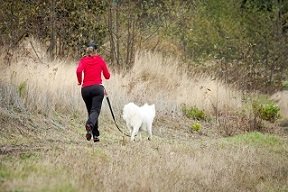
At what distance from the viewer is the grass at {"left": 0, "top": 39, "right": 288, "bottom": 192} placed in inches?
373

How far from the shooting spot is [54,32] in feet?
78.7

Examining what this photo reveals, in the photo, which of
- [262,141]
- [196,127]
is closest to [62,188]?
[262,141]

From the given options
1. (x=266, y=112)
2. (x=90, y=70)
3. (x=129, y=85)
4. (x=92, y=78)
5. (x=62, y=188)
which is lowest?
(x=62, y=188)

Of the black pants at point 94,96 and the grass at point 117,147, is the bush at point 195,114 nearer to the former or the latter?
the grass at point 117,147

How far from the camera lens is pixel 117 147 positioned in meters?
12.5

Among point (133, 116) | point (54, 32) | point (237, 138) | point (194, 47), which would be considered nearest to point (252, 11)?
point (194, 47)

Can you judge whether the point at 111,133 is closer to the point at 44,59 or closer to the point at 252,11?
the point at 44,59

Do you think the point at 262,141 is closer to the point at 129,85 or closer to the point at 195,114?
the point at 195,114

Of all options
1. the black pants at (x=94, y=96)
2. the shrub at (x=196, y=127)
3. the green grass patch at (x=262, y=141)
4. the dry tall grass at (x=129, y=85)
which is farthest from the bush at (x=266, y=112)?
the black pants at (x=94, y=96)


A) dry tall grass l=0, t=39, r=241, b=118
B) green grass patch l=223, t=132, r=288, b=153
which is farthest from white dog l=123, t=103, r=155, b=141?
dry tall grass l=0, t=39, r=241, b=118

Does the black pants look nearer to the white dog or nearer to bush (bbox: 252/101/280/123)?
the white dog

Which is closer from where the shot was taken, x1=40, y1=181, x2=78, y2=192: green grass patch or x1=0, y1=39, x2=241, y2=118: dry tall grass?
x1=40, y1=181, x2=78, y2=192: green grass patch

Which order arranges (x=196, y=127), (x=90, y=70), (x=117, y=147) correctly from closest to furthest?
(x=117, y=147) < (x=90, y=70) < (x=196, y=127)

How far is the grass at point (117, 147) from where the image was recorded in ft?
31.1
